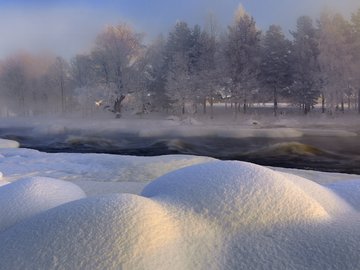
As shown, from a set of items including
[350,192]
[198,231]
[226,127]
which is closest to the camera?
[198,231]

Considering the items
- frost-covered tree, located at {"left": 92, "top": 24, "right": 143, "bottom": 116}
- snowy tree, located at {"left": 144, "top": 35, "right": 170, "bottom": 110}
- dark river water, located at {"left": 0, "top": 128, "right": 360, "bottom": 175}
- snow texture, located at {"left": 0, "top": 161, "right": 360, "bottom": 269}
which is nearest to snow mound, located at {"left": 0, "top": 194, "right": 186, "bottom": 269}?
snow texture, located at {"left": 0, "top": 161, "right": 360, "bottom": 269}

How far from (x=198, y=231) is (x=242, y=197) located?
0.71 metres

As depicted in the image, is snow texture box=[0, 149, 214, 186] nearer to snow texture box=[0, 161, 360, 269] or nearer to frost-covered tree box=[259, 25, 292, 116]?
snow texture box=[0, 161, 360, 269]

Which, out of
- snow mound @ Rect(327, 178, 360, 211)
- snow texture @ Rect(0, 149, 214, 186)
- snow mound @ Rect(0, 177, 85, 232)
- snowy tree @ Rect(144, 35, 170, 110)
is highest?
snowy tree @ Rect(144, 35, 170, 110)

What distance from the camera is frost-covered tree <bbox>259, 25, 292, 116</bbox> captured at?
40.1 meters

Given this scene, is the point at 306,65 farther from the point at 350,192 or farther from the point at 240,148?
the point at 350,192

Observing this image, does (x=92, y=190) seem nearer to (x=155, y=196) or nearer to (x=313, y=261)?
(x=155, y=196)

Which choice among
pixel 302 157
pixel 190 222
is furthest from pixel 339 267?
pixel 302 157

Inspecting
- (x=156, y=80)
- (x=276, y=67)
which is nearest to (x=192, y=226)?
(x=276, y=67)

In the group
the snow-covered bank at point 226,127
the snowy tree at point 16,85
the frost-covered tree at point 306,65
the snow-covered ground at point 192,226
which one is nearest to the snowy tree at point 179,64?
the snow-covered bank at point 226,127

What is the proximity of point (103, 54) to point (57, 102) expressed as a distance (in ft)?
57.7

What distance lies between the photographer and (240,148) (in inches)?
852

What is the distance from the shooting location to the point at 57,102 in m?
58.4

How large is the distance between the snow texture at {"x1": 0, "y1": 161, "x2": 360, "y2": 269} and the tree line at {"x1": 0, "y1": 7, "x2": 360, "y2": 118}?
111 ft
